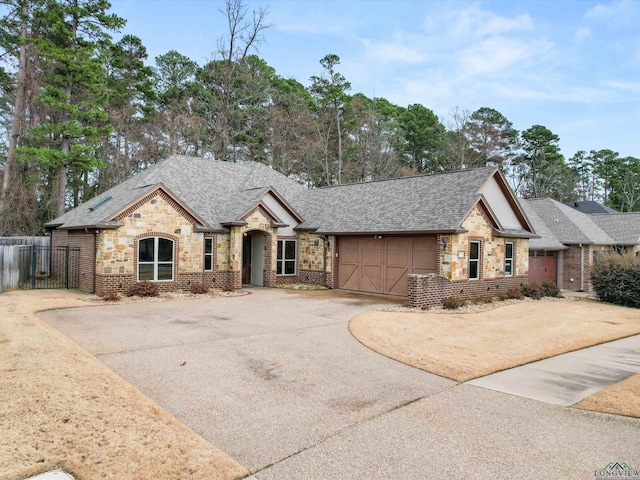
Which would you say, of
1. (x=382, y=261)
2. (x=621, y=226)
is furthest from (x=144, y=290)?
(x=621, y=226)

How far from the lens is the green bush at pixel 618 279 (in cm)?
1786

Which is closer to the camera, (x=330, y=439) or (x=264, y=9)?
(x=330, y=439)

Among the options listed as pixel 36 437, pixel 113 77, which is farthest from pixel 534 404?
pixel 113 77

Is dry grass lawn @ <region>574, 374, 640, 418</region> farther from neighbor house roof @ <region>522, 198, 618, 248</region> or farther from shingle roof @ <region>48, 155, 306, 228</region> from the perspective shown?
neighbor house roof @ <region>522, 198, 618, 248</region>

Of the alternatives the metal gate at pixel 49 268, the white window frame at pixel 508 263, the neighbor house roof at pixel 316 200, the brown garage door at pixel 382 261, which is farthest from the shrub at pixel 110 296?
the white window frame at pixel 508 263

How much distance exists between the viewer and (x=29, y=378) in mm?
6152

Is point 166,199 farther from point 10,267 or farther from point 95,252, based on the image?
point 10,267

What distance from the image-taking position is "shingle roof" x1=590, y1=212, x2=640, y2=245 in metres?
26.4

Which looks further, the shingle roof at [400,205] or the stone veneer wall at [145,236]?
the shingle roof at [400,205]

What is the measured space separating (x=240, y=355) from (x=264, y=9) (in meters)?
27.6

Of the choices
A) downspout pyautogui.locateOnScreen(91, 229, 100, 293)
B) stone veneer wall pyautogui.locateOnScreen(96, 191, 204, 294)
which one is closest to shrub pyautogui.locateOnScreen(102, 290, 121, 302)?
stone veneer wall pyautogui.locateOnScreen(96, 191, 204, 294)

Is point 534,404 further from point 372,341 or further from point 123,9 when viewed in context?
point 123,9

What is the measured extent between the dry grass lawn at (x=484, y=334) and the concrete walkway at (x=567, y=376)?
0.87ft

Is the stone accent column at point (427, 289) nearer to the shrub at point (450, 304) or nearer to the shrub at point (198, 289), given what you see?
the shrub at point (450, 304)
